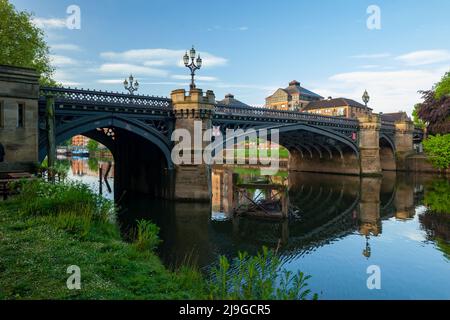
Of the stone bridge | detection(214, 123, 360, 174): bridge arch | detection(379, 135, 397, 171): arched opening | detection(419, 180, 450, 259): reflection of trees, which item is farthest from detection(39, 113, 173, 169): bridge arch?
detection(379, 135, 397, 171): arched opening

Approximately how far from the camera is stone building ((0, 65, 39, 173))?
1708cm

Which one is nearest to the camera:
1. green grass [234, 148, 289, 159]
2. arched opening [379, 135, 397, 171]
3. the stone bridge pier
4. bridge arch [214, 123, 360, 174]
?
Result: the stone bridge pier

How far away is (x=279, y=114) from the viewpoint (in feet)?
123

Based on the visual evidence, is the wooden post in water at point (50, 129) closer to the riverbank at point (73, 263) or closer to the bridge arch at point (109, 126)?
the bridge arch at point (109, 126)

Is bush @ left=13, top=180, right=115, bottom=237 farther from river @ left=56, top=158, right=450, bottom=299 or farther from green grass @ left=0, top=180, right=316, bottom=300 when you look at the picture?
river @ left=56, top=158, right=450, bottom=299

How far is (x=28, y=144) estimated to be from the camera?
17891 millimetres

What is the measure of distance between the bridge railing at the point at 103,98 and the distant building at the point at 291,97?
77.0 metres

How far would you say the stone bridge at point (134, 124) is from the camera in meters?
17.8

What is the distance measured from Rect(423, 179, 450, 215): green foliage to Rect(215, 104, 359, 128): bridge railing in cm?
1396

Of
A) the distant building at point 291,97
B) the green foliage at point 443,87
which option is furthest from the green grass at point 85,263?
the distant building at point 291,97

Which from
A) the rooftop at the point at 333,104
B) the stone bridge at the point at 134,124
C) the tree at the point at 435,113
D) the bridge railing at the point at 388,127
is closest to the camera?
the stone bridge at the point at 134,124

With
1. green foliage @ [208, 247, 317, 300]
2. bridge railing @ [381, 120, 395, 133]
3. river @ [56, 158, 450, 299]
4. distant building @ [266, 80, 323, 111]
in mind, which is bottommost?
river @ [56, 158, 450, 299]
